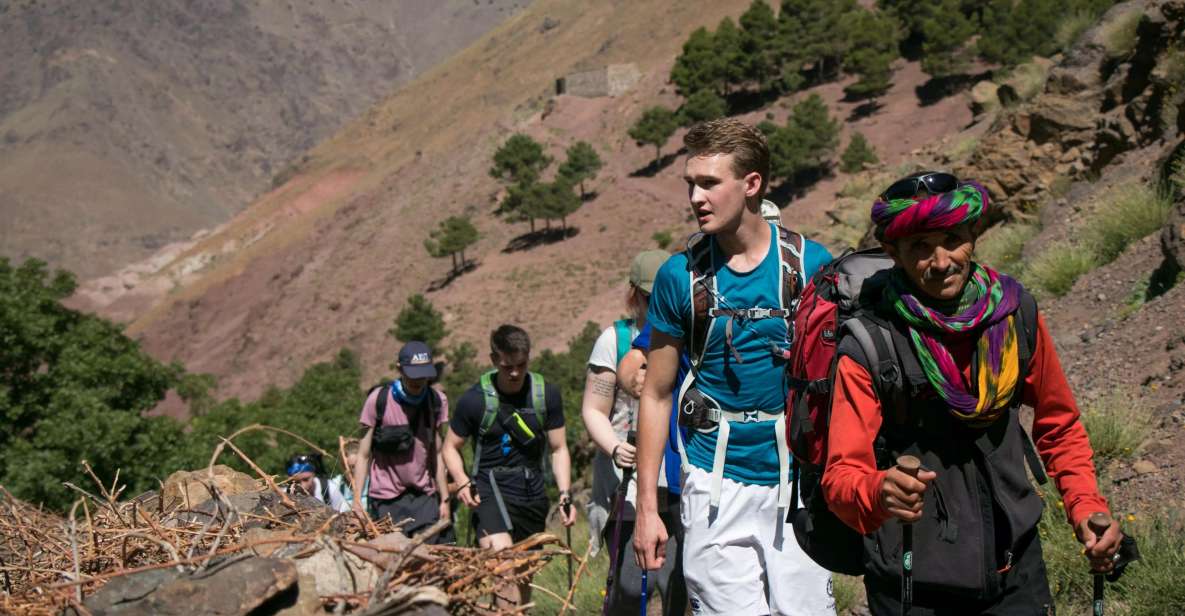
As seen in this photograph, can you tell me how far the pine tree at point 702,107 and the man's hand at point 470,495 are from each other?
3965 cm

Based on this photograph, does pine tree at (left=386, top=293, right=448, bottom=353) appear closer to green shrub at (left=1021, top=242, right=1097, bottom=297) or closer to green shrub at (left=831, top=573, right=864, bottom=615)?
green shrub at (left=1021, top=242, right=1097, bottom=297)

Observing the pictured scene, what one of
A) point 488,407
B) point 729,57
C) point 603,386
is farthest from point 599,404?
point 729,57

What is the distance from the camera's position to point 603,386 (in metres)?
4.18

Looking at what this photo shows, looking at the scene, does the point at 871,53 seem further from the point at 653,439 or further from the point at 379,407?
the point at 653,439

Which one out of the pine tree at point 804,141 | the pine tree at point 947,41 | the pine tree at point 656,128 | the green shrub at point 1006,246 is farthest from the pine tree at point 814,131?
the green shrub at point 1006,246

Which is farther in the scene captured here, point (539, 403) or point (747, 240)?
point (539, 403)

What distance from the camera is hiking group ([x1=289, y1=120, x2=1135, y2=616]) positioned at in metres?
2.16

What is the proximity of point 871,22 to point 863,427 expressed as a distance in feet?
138

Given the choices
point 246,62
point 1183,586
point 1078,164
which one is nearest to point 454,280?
point 1078,164

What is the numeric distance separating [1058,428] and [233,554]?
190 cm

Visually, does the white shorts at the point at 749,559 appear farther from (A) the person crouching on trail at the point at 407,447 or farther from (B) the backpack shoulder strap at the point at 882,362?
(A) the person crouching on trail at the point at 407,447

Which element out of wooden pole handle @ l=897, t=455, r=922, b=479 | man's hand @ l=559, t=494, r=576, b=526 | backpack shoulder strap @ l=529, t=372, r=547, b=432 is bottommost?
man's hand @ l=559, t=494, r=576, b=526

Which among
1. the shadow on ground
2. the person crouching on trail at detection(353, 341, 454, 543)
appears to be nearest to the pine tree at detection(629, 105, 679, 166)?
the shadow on ground

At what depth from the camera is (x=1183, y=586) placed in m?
3.41
